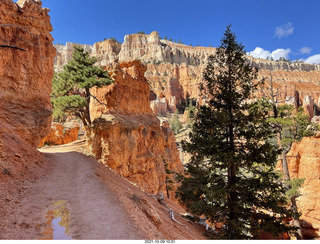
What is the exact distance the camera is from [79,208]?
5.12m

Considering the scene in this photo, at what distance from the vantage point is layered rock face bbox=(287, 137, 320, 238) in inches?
559

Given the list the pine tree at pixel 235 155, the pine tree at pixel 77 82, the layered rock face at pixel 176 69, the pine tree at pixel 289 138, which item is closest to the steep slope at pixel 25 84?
the pine tree at pixel 77 82

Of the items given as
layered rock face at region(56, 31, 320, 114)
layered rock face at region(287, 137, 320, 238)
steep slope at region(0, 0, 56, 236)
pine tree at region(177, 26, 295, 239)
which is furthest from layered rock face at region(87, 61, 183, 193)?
layered rock face at region(56, 31, 320, 114)

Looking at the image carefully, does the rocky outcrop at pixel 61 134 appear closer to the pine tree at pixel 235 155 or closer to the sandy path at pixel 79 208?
the sandy path at pixel 79 208

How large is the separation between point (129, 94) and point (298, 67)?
181 m

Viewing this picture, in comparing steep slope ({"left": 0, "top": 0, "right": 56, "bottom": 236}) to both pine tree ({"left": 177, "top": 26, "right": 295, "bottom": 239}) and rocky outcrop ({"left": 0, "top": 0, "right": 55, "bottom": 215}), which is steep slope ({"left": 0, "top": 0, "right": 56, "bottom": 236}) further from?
pine tree ({"left": 177, "top": 26, "right": 295, "bottom": 239})

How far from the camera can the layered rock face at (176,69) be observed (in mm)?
87812

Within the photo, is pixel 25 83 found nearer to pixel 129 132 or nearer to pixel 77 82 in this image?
pixel 77 82

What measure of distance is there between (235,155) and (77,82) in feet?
42.6

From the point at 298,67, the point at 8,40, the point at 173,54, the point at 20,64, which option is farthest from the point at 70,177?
the point at 298,67

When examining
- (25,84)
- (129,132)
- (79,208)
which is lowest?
(79,208)

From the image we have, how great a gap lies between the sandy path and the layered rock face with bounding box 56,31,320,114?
62.0m

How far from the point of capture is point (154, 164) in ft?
55.9

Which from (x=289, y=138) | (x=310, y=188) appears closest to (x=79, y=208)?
(x=289, y=138)
